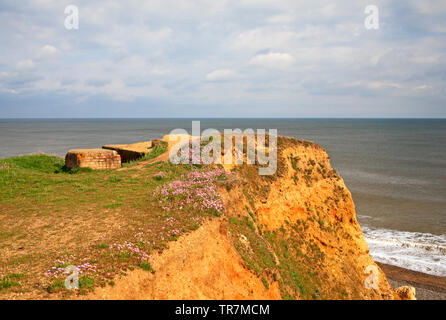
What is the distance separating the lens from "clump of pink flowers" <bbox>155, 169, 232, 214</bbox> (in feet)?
31.7

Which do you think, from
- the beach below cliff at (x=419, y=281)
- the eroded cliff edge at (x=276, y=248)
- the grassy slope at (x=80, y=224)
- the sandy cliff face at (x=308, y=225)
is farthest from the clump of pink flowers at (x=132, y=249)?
the beach below cliff at (x=419, y=281)

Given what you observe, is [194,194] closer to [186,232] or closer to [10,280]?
[186,232]

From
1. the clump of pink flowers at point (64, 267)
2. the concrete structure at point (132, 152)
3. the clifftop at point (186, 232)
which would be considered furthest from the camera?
the concrete structure at point (132, 152)

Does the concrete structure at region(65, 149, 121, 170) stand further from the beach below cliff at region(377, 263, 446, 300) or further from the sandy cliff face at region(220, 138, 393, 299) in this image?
the beach below cliff at region(377, 263, 446, 300)

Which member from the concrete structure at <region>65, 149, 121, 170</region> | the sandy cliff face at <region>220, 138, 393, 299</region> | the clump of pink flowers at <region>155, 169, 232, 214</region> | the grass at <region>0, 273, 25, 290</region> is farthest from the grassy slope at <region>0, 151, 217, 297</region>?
the sandy cliff face at <region>220, 138, 393, 299</region>

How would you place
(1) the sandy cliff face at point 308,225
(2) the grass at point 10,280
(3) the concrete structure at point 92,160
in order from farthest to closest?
(3) the concrete structure at point 92,160 < (1) the sandy cliff face at point 308,225 < (2) the grass at point 10,280

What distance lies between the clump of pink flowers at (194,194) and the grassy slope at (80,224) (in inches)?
15.6

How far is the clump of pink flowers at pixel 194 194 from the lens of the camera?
9648 millimetres

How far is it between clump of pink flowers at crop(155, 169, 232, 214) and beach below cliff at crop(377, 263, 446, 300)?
1723cm

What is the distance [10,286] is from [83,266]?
3.97 ft

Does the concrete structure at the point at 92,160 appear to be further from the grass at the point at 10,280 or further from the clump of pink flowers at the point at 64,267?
the grass at the point at 10,280

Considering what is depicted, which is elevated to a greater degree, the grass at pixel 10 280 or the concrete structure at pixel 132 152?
the concrete structure at pixel 132 152

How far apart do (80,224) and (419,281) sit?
23.3 metres
